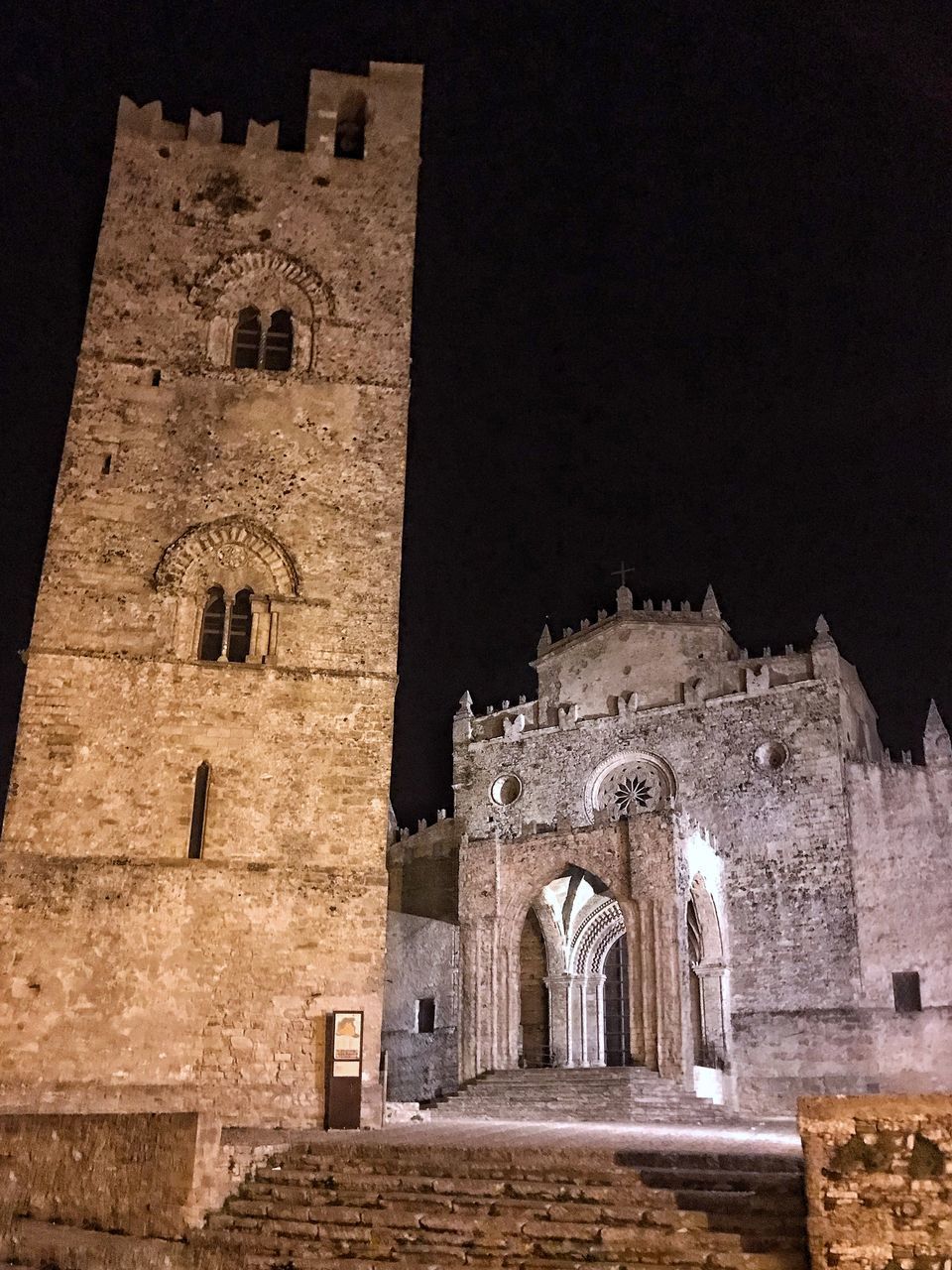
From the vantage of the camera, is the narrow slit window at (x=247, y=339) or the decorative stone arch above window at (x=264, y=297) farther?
the narrow slit window at (x=247, y=339)

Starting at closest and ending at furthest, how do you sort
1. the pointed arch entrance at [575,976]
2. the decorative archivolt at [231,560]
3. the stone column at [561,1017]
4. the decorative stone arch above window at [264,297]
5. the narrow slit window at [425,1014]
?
the decorative archivolt at [231,560] → the decorative stone arch above window at [264,297] → the stone column at [561,1017] → the pointed arch entrance at [575,976] → the narrow slit window at [425,1014]

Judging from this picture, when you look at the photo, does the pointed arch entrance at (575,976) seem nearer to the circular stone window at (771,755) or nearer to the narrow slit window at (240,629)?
the circular stone window at (771,755)

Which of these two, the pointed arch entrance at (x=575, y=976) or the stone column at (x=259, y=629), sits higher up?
the stone column at (x=259, y=629)

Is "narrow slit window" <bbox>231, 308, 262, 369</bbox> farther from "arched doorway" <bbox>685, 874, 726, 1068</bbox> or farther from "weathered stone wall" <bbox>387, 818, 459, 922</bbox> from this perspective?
"weathered stone wall" <bbox>387, 818, 459, 922</bbox>

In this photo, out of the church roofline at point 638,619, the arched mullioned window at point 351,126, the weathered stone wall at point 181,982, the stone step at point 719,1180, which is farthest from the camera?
A: the church roofline at point 638,619

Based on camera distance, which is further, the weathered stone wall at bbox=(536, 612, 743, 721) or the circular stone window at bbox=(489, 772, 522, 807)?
the circular stone window at bbox=(489, 772, 522, 807)

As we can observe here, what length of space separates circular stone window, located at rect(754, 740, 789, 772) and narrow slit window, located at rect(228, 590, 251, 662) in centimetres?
1660

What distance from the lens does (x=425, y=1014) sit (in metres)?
29.8

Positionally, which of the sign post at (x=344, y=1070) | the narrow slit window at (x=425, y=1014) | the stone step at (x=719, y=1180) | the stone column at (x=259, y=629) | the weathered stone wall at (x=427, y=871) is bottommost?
the stone step at (x=719, y=1180)

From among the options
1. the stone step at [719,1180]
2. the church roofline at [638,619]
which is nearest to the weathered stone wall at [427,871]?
the church roofline at [638,619]

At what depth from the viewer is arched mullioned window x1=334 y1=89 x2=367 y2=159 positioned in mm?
20781

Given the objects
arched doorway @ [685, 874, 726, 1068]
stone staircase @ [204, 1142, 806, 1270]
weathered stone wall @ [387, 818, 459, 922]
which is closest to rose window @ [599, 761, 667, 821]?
arched doorway @ [685, 874, 726, 1068]

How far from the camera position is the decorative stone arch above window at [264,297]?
18.8 m

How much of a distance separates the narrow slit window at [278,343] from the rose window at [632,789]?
16.5 m
